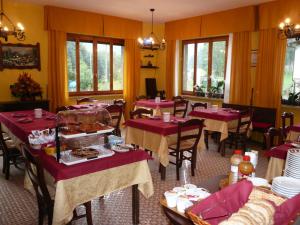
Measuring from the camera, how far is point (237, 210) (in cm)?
121

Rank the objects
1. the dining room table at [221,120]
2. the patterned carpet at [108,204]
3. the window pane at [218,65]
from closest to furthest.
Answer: the patterned carpet at [108,204], the dining room table at [221,120], the window pane at [218,65]

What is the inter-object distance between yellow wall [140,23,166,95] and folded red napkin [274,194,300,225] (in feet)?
23.0

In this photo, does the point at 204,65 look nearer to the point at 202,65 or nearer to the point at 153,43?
the point at 202,65

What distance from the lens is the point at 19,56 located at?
5781 mm

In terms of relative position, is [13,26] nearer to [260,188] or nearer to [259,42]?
[259,42]

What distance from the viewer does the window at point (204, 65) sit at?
686 centimetres

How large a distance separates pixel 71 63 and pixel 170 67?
110 inches

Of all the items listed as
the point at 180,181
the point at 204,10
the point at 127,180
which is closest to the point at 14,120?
the point at 127,180

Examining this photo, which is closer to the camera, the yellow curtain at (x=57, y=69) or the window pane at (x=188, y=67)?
the yellow curtain at (x=57, y=69)

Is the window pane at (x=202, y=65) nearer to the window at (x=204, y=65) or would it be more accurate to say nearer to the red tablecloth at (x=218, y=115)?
the window at (x=204, y=65)

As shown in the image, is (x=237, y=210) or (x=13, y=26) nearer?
(x=237, y=210)

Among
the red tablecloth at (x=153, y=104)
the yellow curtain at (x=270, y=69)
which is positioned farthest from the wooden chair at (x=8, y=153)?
the yellow curtain at (x=270, y=69)

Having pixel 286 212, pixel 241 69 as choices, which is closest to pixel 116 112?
Result: pixel 241 69

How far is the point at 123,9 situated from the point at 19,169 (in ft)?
13.8
